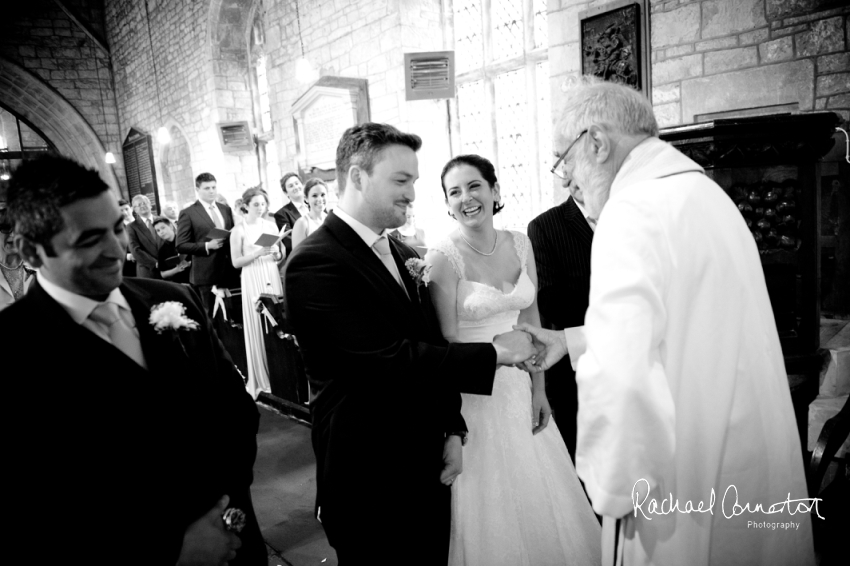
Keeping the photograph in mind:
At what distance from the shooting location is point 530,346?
5.79ft

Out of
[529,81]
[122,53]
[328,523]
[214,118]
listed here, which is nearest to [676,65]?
[529,81]

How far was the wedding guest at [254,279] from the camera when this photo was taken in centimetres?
489

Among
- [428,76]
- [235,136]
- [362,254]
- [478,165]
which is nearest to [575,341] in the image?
[362,254]

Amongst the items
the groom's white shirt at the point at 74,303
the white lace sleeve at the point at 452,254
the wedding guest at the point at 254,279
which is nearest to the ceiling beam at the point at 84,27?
the wedding guest at the point at 254,279

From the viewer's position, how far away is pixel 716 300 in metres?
1.17

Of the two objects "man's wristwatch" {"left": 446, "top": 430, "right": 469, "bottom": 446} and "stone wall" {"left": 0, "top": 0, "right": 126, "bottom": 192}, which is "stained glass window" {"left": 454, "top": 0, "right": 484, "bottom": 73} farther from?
"stone wall" {"left": 0, "top": 0, "right": 126, "bottom": 192}

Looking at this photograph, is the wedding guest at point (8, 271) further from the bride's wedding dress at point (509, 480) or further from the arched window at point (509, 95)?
the arched window at point (509, 95)

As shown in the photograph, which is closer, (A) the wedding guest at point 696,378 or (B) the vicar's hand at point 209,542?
(A) the wedding guest at point 696,378

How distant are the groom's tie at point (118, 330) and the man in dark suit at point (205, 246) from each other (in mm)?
4078

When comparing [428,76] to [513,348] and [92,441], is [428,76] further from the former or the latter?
[92,441]

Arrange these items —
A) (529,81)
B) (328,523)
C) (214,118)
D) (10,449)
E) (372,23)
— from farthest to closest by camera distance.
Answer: (214,118), (372,23), (529,81), (328,523), (10,449)

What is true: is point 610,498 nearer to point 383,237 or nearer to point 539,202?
point 383,237

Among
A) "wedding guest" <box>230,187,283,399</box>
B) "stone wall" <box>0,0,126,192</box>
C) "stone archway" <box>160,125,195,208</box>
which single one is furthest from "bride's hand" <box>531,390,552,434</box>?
"stone wall" <box>0,0,126,192</box>

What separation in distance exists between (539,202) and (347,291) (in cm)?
482
